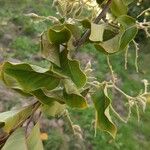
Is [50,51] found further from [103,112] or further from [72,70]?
[103,112]

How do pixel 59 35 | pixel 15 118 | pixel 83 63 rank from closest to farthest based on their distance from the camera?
pixel 59 35 → pixel 15 118 → pixel 83 63

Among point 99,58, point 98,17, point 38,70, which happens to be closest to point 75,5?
point 98,17

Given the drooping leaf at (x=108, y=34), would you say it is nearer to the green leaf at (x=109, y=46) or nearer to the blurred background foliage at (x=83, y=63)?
the green leaf at (x=109, y=46)

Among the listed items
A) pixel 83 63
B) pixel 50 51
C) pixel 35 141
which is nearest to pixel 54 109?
pixel 35 141

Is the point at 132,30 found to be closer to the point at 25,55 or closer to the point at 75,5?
the point at 75,5

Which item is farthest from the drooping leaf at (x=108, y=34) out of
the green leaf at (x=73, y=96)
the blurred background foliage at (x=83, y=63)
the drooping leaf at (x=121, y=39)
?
the blurred background foliage at (x=83, y=63)
